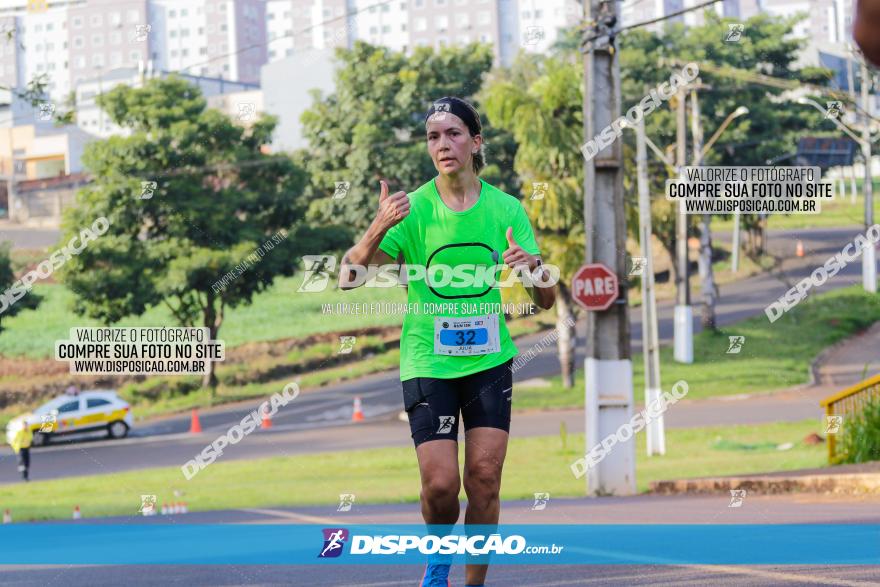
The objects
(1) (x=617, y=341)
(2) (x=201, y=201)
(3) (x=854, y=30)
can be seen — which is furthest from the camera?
(2) (x=201, y=201)

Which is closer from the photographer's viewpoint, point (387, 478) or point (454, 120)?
point (454, 120)

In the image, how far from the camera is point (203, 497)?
1917 cm

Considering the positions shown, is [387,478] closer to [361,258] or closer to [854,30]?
[361,258]

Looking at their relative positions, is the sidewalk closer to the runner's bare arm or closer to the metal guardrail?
the metal guardrail

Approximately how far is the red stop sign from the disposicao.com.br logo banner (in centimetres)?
480

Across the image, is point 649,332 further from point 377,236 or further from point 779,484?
point 377,236

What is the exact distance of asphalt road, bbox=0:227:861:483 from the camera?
28891 mm

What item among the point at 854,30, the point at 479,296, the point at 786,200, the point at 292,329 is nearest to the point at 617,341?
the point at 786,200

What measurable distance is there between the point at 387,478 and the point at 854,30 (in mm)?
19758

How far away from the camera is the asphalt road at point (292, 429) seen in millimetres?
28891

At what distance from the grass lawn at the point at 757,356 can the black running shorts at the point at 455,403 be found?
3021cm

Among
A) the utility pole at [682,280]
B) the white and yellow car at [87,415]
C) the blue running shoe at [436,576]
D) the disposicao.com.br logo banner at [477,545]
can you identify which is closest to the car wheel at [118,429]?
the white and yellow car at [87,415]

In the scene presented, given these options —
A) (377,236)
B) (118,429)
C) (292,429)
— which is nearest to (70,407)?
(118,429)

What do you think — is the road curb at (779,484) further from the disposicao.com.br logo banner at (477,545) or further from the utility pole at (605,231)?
the disposicao.com.br logo banner at (477,545)
